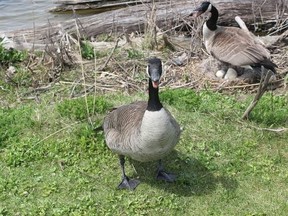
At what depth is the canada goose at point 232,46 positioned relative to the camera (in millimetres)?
7473

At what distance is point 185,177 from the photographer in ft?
17.9

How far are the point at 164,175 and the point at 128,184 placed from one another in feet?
1.32

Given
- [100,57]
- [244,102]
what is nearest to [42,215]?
[244,102]

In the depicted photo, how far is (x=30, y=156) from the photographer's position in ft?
19.1

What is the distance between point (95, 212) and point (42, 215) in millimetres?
510

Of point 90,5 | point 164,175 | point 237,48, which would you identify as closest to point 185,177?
point 164,175

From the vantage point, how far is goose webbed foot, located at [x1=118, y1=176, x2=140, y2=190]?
527 centimetres

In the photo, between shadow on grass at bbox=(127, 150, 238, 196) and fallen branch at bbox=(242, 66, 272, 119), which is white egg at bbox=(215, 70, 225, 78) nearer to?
fallen branch at bbox=(242, 66, 272, 119)

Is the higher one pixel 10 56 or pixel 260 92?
pixel 260 92

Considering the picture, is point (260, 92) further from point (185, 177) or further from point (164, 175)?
point (164, 175)

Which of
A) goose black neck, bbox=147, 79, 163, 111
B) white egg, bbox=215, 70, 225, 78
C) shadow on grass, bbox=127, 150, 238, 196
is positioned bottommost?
white egg, bbox=215, 70, 225, 78

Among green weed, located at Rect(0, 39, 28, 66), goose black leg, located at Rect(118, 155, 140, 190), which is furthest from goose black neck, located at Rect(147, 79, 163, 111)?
green weed, located at Rect(0, 39, 28, 66)

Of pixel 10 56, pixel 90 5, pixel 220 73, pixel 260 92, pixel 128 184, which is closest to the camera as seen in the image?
pixel 128 184

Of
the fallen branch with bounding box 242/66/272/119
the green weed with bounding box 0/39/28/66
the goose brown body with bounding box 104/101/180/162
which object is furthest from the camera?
the green weed with bounding box 0/39/28/66
